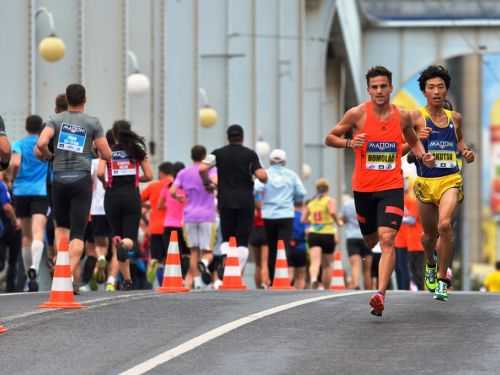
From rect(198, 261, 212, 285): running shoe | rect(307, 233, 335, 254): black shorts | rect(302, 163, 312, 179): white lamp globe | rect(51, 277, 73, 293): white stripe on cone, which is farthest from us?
rect(302, 163, 312, 179): white lamp globe

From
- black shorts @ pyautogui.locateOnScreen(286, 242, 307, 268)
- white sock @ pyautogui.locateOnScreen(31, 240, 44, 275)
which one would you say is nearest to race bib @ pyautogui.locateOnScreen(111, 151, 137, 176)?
white sock @ pyautogui.locateOnScreen(31, 240, 44, 275)

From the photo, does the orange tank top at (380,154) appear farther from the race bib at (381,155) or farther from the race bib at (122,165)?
the race bib at (122,165)

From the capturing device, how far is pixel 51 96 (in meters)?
25.2

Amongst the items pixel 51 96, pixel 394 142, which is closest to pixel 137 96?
pixel 51 96

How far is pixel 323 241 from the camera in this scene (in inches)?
981

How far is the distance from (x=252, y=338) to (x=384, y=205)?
2.38m

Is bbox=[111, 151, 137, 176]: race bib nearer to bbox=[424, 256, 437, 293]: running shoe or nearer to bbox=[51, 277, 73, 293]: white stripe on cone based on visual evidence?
bbox=[51, 277, 73, 293]: white stripe on cone

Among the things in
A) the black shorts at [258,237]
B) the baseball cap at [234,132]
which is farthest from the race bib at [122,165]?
the black shorts at [258,237]

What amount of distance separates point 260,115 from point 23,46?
19.4m

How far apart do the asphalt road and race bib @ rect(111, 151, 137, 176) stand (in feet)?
10.7

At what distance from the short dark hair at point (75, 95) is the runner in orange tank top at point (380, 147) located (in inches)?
102

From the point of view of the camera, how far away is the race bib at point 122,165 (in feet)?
58.1

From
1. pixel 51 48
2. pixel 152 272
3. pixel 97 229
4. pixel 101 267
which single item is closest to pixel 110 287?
pixel 97 229

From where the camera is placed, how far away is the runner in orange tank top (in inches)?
523
